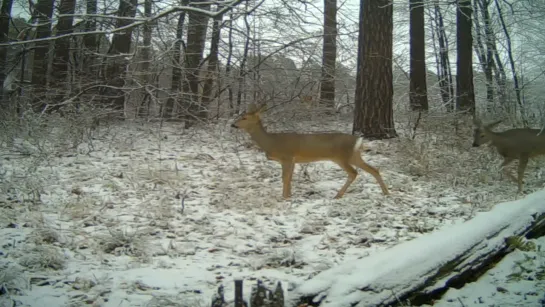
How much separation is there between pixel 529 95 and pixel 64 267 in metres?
15.3

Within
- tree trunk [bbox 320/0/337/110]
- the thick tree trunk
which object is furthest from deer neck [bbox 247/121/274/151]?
the thick tree trunk

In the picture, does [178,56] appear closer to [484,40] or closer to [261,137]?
[261,137]

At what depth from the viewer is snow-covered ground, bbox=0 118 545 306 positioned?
317cm

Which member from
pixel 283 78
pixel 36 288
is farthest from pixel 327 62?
pixel 36 288

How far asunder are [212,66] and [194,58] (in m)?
0.41

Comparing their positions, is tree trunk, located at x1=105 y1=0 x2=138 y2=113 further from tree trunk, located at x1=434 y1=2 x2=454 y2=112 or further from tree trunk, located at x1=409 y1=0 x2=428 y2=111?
tree trunk, located at x1=434 y1=2 x2=454 y2=112

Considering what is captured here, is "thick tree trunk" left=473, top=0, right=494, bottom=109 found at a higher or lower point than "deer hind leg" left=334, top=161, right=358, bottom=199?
higher

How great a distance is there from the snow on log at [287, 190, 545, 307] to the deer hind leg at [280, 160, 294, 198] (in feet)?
7.74

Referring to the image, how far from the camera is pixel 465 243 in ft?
10.4

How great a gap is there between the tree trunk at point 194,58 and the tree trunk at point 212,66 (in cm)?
17

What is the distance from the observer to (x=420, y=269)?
277cm

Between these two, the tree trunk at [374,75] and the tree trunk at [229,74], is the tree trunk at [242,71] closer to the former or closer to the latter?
the tree trunk at [229,74]

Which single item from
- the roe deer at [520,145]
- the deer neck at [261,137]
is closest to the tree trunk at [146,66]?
the deer neck at [261,137]

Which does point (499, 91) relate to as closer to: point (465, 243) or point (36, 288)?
point (465, 243)
